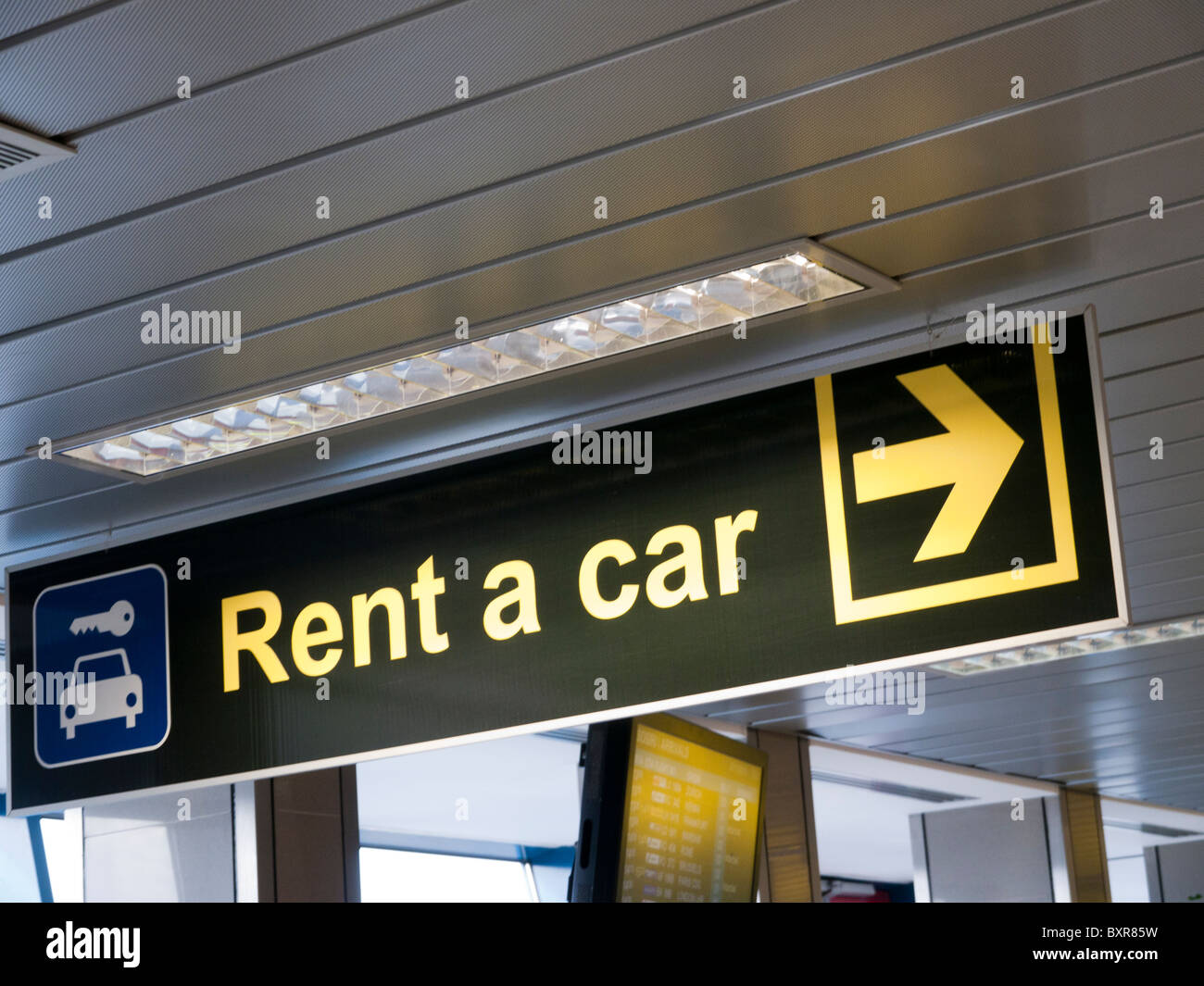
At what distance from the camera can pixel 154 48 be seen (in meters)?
2.54

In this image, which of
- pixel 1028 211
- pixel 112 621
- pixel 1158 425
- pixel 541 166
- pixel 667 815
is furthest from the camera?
pixel 667 815

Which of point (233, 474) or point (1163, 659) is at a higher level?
point (233, 474)

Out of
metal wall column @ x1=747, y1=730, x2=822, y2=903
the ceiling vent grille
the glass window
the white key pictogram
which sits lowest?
the glass window

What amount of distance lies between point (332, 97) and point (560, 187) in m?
0.53

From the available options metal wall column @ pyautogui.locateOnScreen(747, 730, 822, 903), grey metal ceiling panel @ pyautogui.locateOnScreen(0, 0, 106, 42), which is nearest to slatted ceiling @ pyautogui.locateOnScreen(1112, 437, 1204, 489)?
grey metal ceiling panel @ pyautogui.locateOnScreen(0, 0, 106, 42)

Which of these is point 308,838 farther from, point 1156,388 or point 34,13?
point 34,13

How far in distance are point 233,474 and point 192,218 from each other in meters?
1.37

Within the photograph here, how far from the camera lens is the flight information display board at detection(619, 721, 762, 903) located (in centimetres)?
572

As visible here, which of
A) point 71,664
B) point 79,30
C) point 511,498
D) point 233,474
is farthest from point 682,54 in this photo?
point 71,664

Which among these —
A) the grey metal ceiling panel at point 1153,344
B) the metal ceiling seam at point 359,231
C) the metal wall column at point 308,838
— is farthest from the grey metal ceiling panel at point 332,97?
the metal wall column at point 308,838

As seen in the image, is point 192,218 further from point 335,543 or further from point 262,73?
point 335,543

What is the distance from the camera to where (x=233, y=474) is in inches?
168

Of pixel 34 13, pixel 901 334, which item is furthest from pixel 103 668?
pixel 901 334

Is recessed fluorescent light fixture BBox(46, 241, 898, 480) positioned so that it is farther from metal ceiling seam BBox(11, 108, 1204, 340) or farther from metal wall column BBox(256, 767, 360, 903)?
metal wall column BBox(256, 767, 360, 903)
